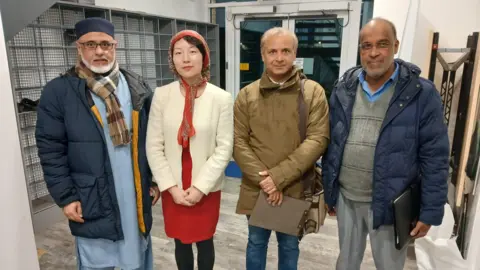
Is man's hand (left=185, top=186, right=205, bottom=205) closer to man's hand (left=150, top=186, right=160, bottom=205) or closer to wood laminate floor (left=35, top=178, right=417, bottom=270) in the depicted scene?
man's hand (left=150, top=186, right=160, bottom=205)

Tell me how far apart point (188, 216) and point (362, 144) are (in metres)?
0.84

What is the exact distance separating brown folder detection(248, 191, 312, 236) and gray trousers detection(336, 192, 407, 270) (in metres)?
0.18

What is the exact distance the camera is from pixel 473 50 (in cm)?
214

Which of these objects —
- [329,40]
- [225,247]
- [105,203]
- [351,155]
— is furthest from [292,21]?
[105,203]

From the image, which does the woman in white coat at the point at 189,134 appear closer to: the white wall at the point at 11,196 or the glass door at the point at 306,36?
the white wall at the point at 11,196

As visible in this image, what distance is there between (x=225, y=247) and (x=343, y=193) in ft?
4.17

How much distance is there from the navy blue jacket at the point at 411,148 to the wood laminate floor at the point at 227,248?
1067 millimetres

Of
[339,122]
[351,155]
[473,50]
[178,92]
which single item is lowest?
[351,155]

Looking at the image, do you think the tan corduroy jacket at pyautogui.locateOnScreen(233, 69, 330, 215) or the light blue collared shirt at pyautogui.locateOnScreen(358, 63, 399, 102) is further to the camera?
the tan corduroy jacket at pyautogui.locateOnScreen(233, 69, 330, 215)

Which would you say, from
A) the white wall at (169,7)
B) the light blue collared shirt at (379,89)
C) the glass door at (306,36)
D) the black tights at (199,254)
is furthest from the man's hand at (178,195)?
the glass door at (306,36)

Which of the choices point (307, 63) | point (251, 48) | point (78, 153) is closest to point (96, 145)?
point (78, 153)

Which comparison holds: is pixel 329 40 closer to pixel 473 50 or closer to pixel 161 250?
Answer: pixel 473 50

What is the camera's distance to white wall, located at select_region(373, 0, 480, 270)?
225cm

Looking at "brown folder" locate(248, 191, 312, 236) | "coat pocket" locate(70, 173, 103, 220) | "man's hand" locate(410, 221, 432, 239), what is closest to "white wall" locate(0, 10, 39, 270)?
"coat pocket" locate(70, 173, 103, 220)
